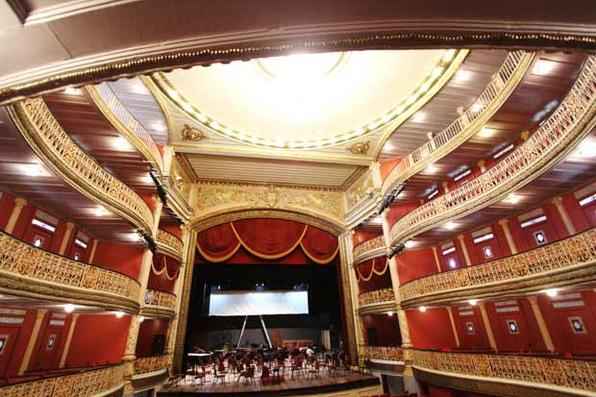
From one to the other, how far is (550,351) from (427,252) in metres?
5.20

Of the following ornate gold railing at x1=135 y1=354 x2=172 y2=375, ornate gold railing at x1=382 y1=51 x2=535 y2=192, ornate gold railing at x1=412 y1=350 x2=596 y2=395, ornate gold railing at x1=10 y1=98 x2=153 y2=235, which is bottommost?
ornate gold railing at x1=412 y1=350 x2=596 y2=395

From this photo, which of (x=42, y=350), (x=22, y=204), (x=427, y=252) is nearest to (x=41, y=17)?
(x=22, y=204)

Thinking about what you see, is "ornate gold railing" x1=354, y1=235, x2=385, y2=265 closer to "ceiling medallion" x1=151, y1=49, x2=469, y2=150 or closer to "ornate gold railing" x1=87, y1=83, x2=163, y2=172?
"ceiling medallion" x1=151, y1=49, x2=469, y2=150

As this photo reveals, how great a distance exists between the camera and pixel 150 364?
31.2 feet

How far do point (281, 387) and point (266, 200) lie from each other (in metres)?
8.42

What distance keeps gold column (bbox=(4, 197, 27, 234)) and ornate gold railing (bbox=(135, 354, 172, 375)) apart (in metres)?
5.24

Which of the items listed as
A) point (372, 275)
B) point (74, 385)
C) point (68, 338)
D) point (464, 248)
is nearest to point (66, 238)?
point (68, 338)

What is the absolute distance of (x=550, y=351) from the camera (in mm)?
8258

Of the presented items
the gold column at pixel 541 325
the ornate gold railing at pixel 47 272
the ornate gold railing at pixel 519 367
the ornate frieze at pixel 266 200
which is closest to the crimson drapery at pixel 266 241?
the ornate frieze at pixel 266 200

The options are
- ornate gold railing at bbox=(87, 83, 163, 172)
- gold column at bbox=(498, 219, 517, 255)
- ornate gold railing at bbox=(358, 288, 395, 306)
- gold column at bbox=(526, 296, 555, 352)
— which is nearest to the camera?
ornate gold railing at bbox=(87, 83, 163, 172)

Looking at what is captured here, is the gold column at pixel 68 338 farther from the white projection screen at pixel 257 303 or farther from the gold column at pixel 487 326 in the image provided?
the gold column at pixel 487 326

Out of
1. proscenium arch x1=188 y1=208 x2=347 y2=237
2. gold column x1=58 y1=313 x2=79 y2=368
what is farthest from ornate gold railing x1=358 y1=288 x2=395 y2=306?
gold column x1=58 y1=313 x2=79 y2=368

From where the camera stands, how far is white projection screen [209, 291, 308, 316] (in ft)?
53.6

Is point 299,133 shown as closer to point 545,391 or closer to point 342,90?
point 342,90
